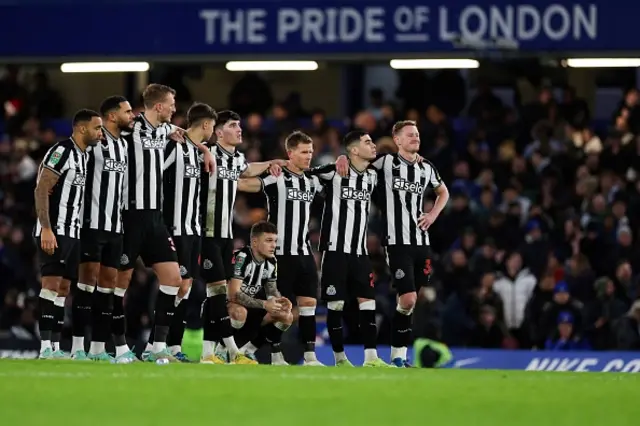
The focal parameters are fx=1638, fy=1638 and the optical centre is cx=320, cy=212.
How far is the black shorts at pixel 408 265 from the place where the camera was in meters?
15.4

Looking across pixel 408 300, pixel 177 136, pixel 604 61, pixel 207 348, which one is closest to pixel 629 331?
pixel 604 61

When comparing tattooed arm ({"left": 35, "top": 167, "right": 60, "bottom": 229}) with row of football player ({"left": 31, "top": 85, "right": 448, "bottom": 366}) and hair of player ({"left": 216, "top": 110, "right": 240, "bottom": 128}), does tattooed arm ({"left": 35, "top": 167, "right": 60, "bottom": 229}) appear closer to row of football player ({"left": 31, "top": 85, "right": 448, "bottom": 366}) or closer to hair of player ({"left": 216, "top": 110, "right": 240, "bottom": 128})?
row of football player ({"left": 31, "top": 85, "right": 448, "bottom": 366})

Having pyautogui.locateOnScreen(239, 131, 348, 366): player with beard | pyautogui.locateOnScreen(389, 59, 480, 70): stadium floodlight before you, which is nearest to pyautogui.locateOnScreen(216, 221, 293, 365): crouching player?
pyautogui.locateOnScreen(239, 131, 348, 366): player with beard

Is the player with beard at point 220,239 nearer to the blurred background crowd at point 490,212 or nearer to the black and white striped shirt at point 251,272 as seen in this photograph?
the black and white striped shirt at point 251,272

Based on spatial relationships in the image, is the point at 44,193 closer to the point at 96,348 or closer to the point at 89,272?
the point at 89,272

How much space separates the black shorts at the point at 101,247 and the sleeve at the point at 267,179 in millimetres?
1611

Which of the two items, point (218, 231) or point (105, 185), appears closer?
Result: point (105, 185)

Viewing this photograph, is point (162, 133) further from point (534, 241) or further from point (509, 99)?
point (509, 99)

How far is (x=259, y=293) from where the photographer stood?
50.5 ft

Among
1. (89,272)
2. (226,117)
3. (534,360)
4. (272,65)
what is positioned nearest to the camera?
(89,272)

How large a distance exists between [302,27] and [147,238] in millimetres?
7276

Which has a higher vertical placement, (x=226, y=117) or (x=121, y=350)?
(x=226, y=117)

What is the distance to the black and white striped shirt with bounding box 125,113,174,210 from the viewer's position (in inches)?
567

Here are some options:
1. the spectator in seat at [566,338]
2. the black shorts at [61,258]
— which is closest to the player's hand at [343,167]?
the black shorts at [61,258]
